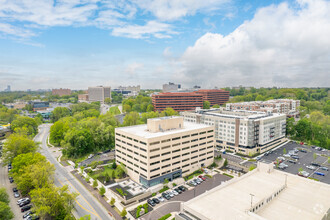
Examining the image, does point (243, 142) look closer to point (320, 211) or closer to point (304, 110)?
point (320, 211)

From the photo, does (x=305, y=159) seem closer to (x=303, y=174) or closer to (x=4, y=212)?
(x=303, y=174)

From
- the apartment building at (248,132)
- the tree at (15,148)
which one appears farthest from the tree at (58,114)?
the apartment building at (248,132)

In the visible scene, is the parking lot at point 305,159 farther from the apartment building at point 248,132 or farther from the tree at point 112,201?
the tree at point 112,201

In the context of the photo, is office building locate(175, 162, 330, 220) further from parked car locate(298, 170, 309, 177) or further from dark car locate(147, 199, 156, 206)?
parked car locate(298, 170, 309, 177)

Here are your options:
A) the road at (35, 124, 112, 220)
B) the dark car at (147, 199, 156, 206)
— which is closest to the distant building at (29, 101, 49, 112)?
the road at (35, 124, 112, 220)

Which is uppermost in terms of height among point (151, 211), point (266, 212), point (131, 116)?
point (131, 116)

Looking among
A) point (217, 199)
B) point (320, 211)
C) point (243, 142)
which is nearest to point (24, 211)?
point (217, 199)

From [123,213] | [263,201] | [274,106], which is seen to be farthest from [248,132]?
[274,106]
